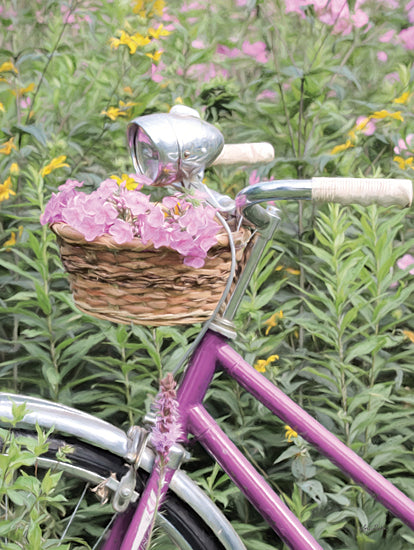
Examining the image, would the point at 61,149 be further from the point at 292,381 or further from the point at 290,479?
the point at 290,479

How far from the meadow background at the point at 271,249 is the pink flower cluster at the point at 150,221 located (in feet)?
1.56

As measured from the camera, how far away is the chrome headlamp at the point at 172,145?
0.74 meters

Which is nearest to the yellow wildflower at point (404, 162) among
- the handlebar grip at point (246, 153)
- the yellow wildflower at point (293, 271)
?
the yellow wildflower at point (293, 271)

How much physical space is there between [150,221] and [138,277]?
0.07 metres

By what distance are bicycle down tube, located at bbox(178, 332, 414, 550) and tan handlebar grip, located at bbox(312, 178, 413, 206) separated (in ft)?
0.87

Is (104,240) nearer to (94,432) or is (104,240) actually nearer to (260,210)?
(260,210)

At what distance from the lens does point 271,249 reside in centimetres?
138

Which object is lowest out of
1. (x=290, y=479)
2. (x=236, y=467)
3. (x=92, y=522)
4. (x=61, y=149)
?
(x=92, y=522)

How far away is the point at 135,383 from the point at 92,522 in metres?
0.34

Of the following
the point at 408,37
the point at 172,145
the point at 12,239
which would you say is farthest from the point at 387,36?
the point at 172,145

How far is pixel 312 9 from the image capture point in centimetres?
145

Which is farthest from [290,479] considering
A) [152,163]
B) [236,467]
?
[152,163]

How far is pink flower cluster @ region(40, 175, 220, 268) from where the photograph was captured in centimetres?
74

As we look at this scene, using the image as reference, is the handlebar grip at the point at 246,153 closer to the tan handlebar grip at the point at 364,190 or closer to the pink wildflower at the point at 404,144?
the tan handlebar grip at the point at 364,190
